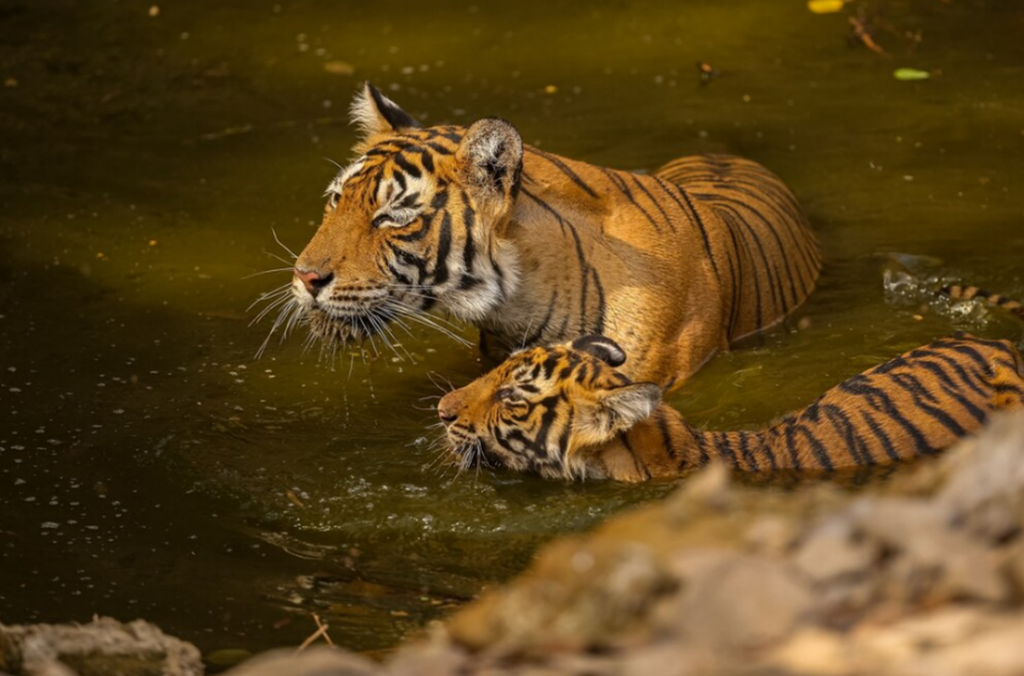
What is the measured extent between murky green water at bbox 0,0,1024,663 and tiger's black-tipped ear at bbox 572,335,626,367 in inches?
14.4

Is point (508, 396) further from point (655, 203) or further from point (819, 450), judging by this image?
point (655, 203)

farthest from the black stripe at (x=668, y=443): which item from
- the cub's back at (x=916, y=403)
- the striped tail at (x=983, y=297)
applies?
the striped tail at (x=983, y=297)

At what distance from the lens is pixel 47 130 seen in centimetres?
716

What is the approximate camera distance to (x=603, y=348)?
14.0 ft

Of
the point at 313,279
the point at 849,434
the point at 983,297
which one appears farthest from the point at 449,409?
the point at 983,297

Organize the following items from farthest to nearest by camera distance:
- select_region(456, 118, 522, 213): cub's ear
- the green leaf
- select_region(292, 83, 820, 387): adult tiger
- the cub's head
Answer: the green leaf
select_region(292, 83, 820, 387): adult tiger
select_region(456, 118, 522, 213): cub's ear
the cub's head

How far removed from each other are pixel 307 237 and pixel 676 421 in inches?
93.0

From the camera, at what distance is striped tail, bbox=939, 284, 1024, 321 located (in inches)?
198

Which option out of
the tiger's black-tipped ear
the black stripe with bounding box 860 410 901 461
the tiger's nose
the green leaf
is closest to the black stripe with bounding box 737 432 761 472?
the black stripe with bounding box 860 410 901 461

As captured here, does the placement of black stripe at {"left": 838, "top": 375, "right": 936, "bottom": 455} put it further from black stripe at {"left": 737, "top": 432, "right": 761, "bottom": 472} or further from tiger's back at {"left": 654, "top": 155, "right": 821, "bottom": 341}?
tiger's back at {"left": 654, "top": 155, "right": 821, "bottom": 341}

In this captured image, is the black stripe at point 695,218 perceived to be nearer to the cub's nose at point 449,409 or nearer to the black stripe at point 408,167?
the black stripe at point 408,167

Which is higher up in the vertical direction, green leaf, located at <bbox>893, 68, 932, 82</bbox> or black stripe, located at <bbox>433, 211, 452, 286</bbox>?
green leaf, located at <bbox>893, 68, 932, 82</bbox>

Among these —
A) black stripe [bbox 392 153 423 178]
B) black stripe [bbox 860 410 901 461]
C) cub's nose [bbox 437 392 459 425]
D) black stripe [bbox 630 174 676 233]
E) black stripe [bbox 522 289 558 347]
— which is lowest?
black stripe [bbox 860 410 901 461]

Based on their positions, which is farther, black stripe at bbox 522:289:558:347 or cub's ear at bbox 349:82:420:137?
cub's ear at bbox 349:82:420:137
